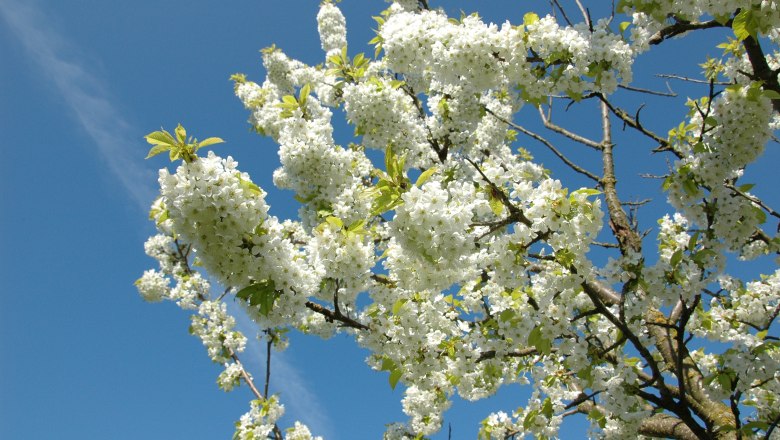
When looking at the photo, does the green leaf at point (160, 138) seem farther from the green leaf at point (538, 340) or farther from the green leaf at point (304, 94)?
the green leaf at point (538, 340)

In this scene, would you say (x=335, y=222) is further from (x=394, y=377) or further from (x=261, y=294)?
(x=394, y=377)

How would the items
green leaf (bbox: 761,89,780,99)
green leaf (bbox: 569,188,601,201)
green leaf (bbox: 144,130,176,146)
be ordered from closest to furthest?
green leaf (bbox: 144,130,176,146), green leaf (bbox: 569,188,601,201), green leaf (bbox: 761,89,780,99)

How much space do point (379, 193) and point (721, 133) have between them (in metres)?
3.11

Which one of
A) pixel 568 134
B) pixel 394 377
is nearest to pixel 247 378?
pixel 394 377

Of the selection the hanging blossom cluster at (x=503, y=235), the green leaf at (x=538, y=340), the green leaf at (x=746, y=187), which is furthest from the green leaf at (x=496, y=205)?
the green leaf at (x=746, y=187)

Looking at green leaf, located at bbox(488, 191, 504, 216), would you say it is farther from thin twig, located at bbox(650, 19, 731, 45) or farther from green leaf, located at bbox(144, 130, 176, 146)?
green leaf, located at bbox(144, 130, 176, 146)

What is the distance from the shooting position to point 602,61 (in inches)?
178

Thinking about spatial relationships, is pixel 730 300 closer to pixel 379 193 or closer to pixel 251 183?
pixel 379 193

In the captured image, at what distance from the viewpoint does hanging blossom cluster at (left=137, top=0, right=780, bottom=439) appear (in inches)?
146

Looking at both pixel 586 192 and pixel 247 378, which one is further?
pixel 247 378

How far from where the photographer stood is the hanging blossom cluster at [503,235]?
12.1 feet

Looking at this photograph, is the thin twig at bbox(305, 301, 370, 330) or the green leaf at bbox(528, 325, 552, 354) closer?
the thin twig at bbox(305, 301, 370, 330)

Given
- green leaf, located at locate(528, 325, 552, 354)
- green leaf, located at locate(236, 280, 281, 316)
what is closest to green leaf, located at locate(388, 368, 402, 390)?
green leaf, located at locate(528, 325, 552, 354)

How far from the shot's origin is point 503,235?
14.0ft
